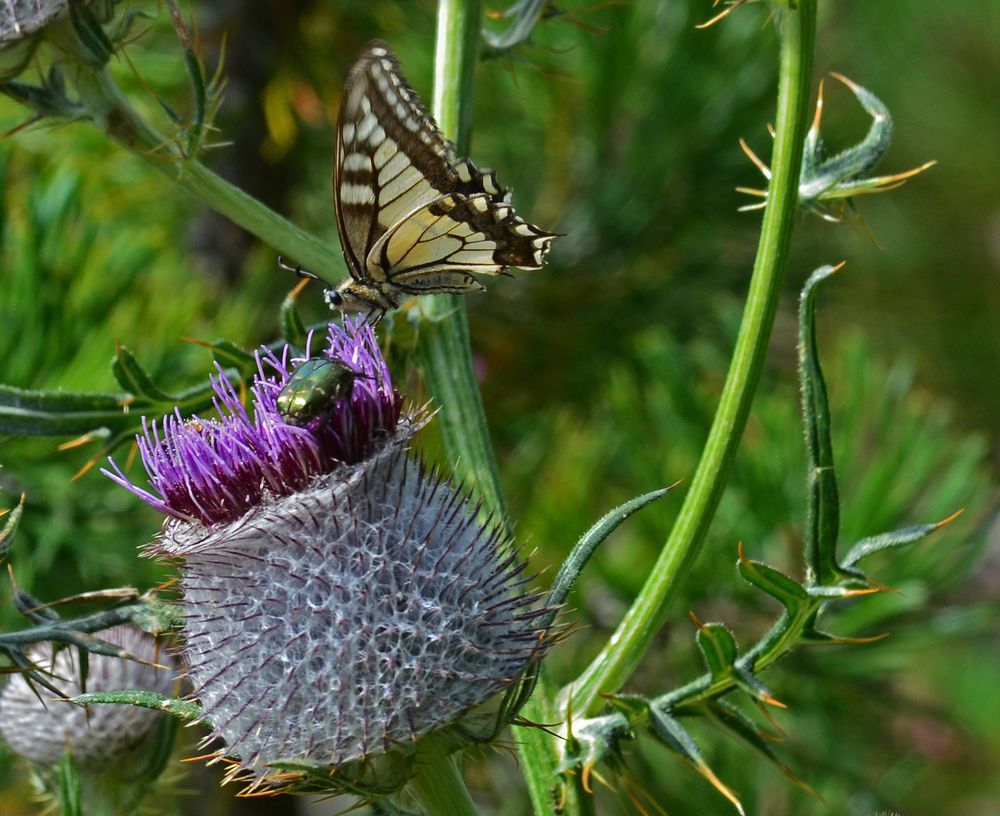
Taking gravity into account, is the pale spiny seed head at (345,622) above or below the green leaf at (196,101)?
below

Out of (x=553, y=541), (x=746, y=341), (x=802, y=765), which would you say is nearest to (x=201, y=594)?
(x=746, y=341)

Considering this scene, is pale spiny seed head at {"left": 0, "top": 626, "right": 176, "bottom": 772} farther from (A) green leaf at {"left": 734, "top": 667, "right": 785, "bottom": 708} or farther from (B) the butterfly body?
(A) green leaf at {"left": 734, "top": 667, "right": 785, "bottom": 708}

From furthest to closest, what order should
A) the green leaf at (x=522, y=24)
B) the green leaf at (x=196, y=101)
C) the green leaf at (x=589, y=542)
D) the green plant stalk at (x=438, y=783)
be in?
the green leaf at (x=522, y=24)
the green leaf at (x=196, y=101)
the green plant stalk at (x=438, y=783)
the green leaf at (x=589, y=542)

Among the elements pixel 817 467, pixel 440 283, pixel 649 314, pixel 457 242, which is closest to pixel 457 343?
pixel 440 283

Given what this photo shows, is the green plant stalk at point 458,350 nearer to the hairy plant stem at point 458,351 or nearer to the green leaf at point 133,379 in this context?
the hairy plant stem at point 458,351

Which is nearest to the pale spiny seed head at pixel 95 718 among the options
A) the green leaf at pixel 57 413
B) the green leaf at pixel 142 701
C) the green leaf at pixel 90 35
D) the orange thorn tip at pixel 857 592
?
the green leaf at pixel 57 413

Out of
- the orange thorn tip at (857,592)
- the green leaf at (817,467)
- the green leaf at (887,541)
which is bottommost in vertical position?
the orange thorn tip at (857,592)
